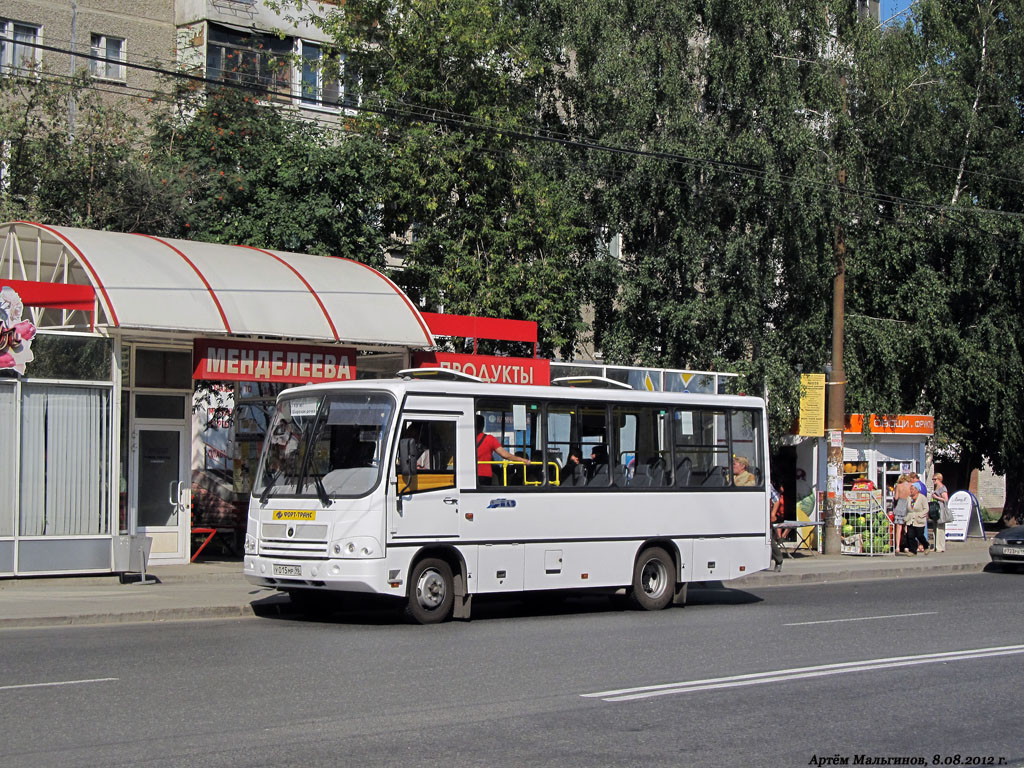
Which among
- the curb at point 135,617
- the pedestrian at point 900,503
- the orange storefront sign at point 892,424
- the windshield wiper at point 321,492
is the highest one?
the orange storefront sign at point 892,424

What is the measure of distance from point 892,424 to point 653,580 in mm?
16278

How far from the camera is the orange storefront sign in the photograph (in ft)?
102

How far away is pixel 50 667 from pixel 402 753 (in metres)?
4.58

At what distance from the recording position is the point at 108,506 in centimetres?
1834

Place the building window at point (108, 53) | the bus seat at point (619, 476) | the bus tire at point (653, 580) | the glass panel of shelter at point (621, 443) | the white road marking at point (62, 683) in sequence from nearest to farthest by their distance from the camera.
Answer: the white road marking at point (62, 683) → the glass panel of shelter at point (621, 443) → the bus seat at point (619, 476) → the bus tire at point (653, 580) → the building window at point (108, 53)

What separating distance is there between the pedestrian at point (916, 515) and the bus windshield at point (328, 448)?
17056 mm

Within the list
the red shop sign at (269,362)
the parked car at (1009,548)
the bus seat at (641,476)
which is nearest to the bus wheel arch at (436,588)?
the bus seat at (641,476)

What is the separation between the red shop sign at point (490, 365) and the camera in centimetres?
2169

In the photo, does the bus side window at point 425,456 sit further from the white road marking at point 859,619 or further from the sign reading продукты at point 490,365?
the sign reading продукты at point 490,365

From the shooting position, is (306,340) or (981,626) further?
(306,340)

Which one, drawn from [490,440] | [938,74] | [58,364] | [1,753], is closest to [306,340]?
[58,364]

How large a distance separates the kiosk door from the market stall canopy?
8.35 ft

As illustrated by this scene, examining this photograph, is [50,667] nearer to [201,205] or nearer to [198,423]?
[201,205]

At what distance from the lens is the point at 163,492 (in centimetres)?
2094
